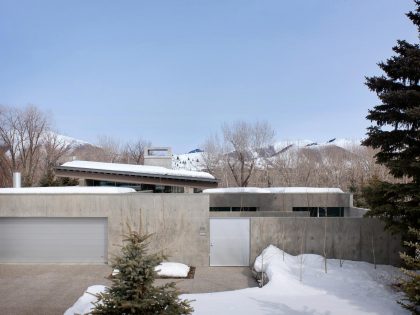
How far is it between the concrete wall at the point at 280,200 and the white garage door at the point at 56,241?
8.96 metres

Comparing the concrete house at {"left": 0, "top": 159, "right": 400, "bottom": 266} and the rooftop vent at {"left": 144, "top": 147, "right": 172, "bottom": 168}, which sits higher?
the rooftop vent at {"left": 144, "top": 147, "right": 172, "bottom": 168}

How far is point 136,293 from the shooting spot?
18.7 ft

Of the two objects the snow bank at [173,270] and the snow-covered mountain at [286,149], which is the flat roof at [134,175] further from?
the snow-covered mountain at [286,149]

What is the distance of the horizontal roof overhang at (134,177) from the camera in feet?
57.5

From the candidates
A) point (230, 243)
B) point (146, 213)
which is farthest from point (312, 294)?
point (146, 213)

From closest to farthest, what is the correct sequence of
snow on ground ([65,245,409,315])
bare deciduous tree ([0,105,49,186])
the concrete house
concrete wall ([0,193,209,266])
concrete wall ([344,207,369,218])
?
snow on ground ([65,245,409,315]), the concrete house, concrete wall ([0,193,209,266]), concrete wall ([344,207,369,218]), bare deciduous tree ([0,105,49,186])

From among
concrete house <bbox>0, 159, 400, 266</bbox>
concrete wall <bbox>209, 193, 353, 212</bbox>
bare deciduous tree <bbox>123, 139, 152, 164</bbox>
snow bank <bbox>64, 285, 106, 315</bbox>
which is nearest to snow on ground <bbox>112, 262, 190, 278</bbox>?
concrete house <bbox>0, 159, 400, 266</bbox>

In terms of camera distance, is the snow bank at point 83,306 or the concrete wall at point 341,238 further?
the concrete wall at point 341,238

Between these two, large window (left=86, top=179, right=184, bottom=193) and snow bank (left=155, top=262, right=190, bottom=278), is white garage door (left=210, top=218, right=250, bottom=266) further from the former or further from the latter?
large window (left=86, top=179, right=184, bottom=193)

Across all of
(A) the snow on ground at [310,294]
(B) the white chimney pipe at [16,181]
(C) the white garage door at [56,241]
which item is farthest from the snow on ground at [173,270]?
(B) the white chimney pipe at [16,181]

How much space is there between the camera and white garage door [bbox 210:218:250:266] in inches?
541

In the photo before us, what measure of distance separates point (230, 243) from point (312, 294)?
4881 mm

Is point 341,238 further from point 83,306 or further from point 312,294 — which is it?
point 83,306

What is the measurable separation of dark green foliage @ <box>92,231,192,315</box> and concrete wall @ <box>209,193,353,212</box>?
1554cm
